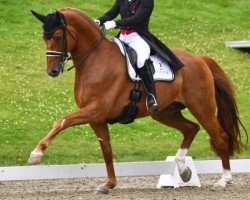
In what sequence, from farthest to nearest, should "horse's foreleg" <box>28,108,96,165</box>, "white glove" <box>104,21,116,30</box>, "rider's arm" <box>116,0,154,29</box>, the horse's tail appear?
the horse's tail → "rider's arm" <box>116,0,154,29</box> → "white glove" <box>104,21,116,30</box> → "horse's foreleg" <box>28,108,96,165</box>

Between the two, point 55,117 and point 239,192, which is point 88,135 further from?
point 239,192

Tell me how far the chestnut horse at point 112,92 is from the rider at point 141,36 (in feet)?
0.59

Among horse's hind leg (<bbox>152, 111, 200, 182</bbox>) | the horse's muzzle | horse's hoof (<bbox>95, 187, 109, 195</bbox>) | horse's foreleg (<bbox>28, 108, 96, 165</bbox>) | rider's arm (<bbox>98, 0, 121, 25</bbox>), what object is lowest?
horse's hoof (<bbox>95, 187, 109, 195</bbox>)

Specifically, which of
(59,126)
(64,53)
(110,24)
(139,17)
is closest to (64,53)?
(64,53)

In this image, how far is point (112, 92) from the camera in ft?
31.3

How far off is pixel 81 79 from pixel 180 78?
1.50 metres

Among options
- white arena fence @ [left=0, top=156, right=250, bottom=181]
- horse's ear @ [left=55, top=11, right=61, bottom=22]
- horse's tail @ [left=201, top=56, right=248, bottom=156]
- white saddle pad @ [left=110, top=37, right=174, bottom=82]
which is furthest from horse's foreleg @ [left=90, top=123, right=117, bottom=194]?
horse's tail @ [left=201, top=56, right=248, bottom=156]

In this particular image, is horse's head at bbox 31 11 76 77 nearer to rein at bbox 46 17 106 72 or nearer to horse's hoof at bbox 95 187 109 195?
rein at bbox 46 17 106 72

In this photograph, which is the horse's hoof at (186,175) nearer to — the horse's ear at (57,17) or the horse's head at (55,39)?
the horse's head at (55,39)

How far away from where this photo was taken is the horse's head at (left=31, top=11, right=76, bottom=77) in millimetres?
9266

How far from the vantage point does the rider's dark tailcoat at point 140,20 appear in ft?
32.0

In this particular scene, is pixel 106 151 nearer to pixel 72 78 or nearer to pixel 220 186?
pixel 220 186

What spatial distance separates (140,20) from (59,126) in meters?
1.83

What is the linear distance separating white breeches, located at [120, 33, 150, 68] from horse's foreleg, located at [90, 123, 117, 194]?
947mm
